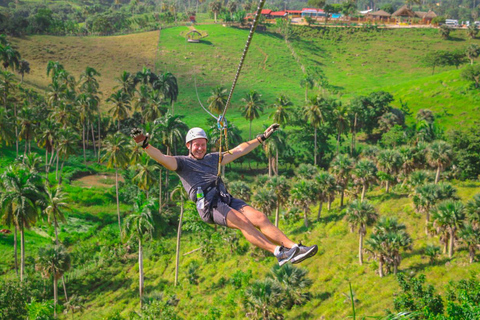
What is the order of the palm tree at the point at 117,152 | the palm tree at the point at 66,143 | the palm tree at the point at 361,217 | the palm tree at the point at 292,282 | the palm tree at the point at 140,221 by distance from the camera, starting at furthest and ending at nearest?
the palm tree at the point at 66,143 → the palm tree at the point at 117,152 → the palm tree at the point at 361,217 → the palm tree at the point at 292,282 → the palm tree at the point at 140,221

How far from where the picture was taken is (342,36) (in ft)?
534

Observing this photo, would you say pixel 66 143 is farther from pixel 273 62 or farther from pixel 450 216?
pixel 273 62

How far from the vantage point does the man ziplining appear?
780 cm

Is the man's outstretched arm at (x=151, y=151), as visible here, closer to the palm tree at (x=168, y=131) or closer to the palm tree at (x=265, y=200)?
the palm tree at (x=168, y=131)

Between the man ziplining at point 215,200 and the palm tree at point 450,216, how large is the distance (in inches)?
1568

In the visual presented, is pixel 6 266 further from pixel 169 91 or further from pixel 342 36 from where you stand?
pixel 342 36

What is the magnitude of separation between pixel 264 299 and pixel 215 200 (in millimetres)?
30288

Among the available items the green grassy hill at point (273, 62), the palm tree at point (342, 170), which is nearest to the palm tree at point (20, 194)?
the palm tree at point (342, 170)

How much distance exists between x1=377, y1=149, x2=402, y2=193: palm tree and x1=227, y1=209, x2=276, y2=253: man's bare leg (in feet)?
192

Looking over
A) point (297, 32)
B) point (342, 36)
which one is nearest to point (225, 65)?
point (297, 32)

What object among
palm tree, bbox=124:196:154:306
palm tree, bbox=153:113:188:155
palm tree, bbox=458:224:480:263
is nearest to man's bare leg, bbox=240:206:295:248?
palm tree, bbox=124:196:154:306

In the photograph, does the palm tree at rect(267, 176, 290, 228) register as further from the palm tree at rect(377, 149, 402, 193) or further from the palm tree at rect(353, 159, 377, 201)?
the palm tree at rect(377, 149, 402, 193)

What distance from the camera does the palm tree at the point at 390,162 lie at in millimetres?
62156

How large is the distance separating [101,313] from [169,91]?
1965 inches
